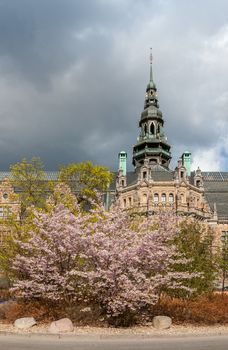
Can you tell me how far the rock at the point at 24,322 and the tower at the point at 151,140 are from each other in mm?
51523

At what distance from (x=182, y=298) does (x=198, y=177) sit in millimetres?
42710

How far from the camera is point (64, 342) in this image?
1447 cm

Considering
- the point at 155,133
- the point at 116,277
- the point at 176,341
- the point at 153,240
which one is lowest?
the point at 176,341

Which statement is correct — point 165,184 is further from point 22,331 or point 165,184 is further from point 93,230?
point 22,331

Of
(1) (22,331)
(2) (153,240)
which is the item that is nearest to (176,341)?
(2) (153,240)

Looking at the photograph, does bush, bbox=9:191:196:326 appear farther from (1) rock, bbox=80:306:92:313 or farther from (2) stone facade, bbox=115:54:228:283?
(2) stone facade, bbox=115:54:228:283

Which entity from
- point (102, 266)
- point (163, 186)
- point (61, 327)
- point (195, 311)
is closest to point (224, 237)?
point (163, 186)

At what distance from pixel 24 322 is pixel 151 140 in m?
55.6

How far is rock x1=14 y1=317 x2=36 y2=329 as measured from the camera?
16.6m

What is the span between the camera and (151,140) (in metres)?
70.1

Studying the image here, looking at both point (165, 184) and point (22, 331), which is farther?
point (165, 184)

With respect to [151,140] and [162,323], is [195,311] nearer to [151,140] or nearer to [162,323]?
[162,323]

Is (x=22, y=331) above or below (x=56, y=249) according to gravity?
below

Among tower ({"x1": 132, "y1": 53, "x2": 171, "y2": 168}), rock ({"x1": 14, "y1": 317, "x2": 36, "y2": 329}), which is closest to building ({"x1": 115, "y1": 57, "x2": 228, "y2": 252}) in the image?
tower ({"x1": 132, "y1": 53, "x2": 171, "y2": 168})
